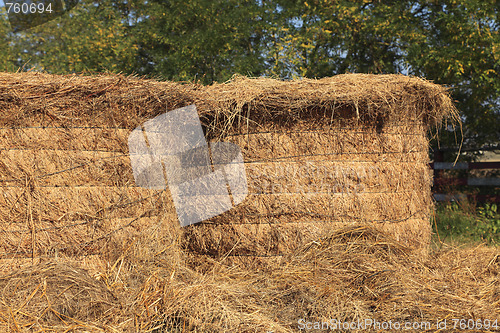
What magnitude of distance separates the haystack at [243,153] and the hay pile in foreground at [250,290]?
0.26 meters

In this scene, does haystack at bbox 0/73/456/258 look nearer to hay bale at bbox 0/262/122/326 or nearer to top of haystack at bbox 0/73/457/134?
top of haystack at bbox 0/73/457/134

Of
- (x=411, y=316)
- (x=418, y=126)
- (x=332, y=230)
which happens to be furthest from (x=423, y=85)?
(x=411, y=316)

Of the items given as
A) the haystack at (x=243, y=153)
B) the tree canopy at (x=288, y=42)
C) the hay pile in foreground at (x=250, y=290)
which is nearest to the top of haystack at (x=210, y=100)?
the haystack at (x=243, y=153)

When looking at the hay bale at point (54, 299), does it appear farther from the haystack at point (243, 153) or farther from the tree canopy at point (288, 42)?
the tree canopy at point (288, 42)

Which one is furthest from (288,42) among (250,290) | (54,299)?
(54,299)

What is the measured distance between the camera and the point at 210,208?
516cm

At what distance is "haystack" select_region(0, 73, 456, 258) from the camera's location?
4.58 metres

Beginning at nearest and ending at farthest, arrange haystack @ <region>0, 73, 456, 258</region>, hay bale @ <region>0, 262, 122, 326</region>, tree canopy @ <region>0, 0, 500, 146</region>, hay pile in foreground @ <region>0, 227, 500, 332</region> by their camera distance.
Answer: hay bale @ <region>0, 262, 122, 326</region> < hay pile in foreground @ <region>0, 227, 500, 332</region> < haystack @ <region>0, 73, 456, 258</region> < tree canopy @ <region>0, 0, 500, 146</region>

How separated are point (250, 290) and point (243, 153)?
1.60 m

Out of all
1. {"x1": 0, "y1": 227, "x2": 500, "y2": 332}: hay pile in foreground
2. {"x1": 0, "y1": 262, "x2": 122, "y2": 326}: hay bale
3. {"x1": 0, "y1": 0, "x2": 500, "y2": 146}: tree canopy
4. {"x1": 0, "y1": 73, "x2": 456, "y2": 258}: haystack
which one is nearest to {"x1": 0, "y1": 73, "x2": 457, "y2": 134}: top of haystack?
{"x1": 0, "y1": 73, "x2": 456, "y2": 258}: haystack

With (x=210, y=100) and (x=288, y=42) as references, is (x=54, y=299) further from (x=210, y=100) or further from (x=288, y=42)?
(x=288, y=42)

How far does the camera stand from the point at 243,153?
512 centimetres

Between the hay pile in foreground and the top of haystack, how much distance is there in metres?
1.42

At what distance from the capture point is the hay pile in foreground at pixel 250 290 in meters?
3.55
